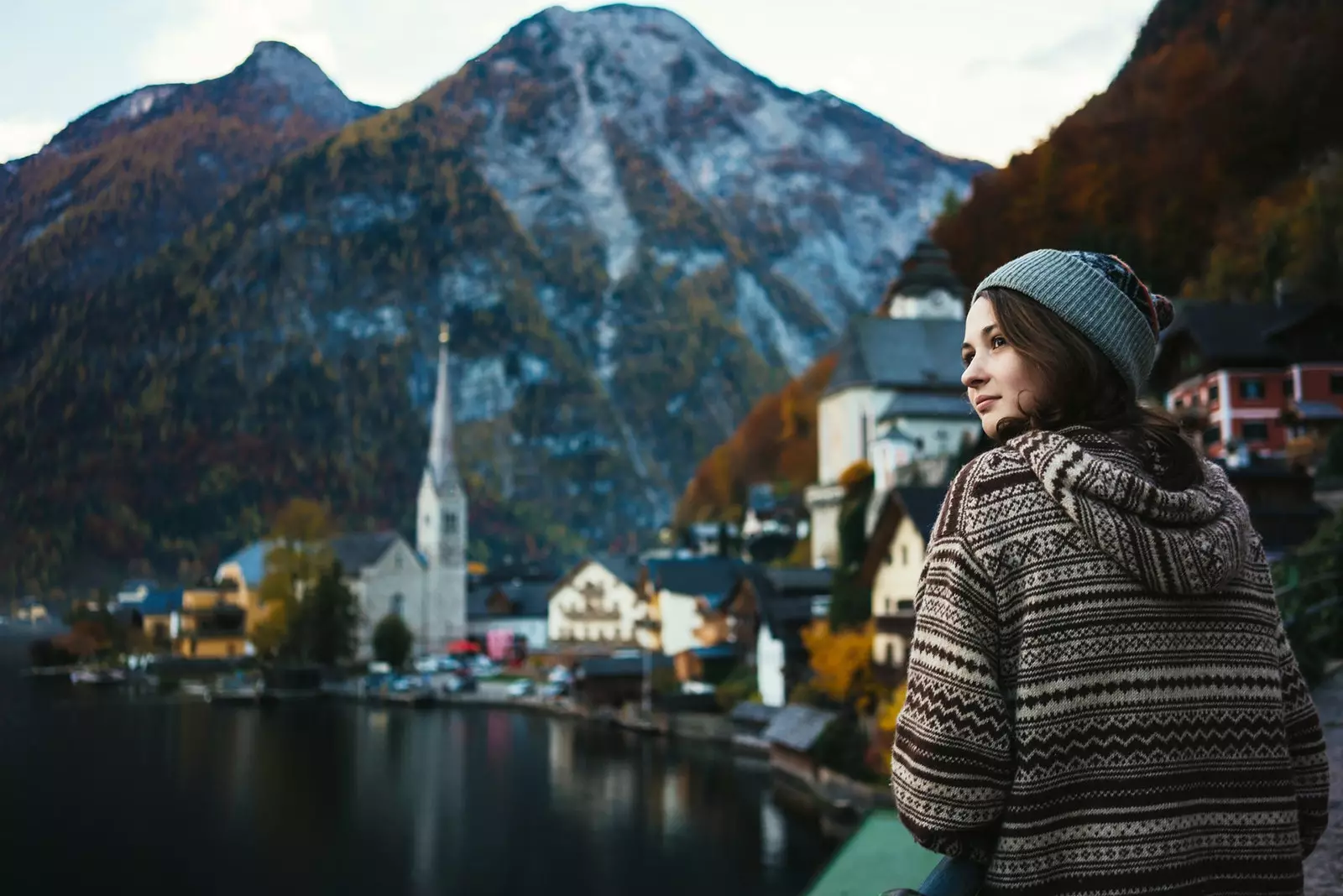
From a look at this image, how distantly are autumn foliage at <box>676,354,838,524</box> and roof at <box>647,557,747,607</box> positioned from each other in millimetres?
16724

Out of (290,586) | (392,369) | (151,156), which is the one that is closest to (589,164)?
(392,369)

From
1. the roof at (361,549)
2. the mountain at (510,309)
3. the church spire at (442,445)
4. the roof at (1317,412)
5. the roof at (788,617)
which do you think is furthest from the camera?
the mountain at (510,309)

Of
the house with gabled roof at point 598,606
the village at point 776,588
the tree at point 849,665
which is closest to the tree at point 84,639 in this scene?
the village at point 776,588

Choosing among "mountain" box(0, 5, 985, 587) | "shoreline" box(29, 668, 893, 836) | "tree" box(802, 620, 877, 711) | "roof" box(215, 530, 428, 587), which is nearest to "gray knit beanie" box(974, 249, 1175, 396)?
"shoreline" box(29, 668, 893, 836)

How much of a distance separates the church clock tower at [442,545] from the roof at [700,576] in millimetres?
23756

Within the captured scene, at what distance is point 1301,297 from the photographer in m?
35.8

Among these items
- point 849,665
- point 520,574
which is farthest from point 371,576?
point 849,665

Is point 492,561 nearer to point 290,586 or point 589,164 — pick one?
point 290,586

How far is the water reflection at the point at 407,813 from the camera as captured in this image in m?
22.0

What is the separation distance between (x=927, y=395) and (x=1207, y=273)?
10.9m

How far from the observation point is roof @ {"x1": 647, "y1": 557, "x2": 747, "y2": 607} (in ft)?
162

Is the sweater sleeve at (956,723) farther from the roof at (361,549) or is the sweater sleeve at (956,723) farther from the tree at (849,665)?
the roof at (361,549)

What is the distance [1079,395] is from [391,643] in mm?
62942

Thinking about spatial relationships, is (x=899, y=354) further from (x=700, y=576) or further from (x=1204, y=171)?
(x=1204, y=171)
